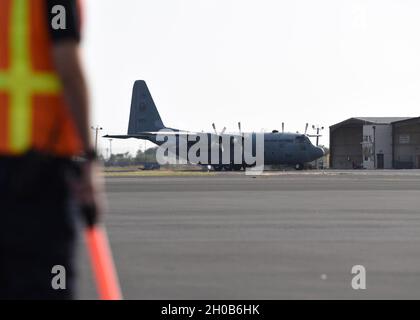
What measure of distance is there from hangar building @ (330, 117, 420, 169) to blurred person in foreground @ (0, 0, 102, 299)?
388 ft

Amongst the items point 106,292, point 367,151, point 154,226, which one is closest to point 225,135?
point 367,151

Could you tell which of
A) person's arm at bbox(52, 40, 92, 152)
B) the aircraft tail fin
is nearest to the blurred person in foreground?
person's arm at bbox(52, 40, 92, 152)

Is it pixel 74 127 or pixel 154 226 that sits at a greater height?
pixel 74 127

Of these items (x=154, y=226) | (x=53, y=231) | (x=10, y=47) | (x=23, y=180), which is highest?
(x=10, y=47)

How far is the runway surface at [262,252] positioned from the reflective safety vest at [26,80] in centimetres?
468

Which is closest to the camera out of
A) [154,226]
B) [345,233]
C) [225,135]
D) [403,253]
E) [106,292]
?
[106,292]

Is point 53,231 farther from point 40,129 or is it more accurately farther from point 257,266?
point 257,266

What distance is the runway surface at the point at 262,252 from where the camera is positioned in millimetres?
8445

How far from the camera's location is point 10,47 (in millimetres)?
3346

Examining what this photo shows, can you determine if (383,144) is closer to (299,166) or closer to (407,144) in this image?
(407,144)

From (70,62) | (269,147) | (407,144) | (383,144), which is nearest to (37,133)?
(70,62)

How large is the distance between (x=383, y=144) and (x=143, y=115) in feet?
143

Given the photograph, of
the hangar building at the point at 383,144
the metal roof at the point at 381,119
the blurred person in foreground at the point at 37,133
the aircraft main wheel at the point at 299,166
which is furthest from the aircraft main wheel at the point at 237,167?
the blurred person in foreground at the point at 37,133
